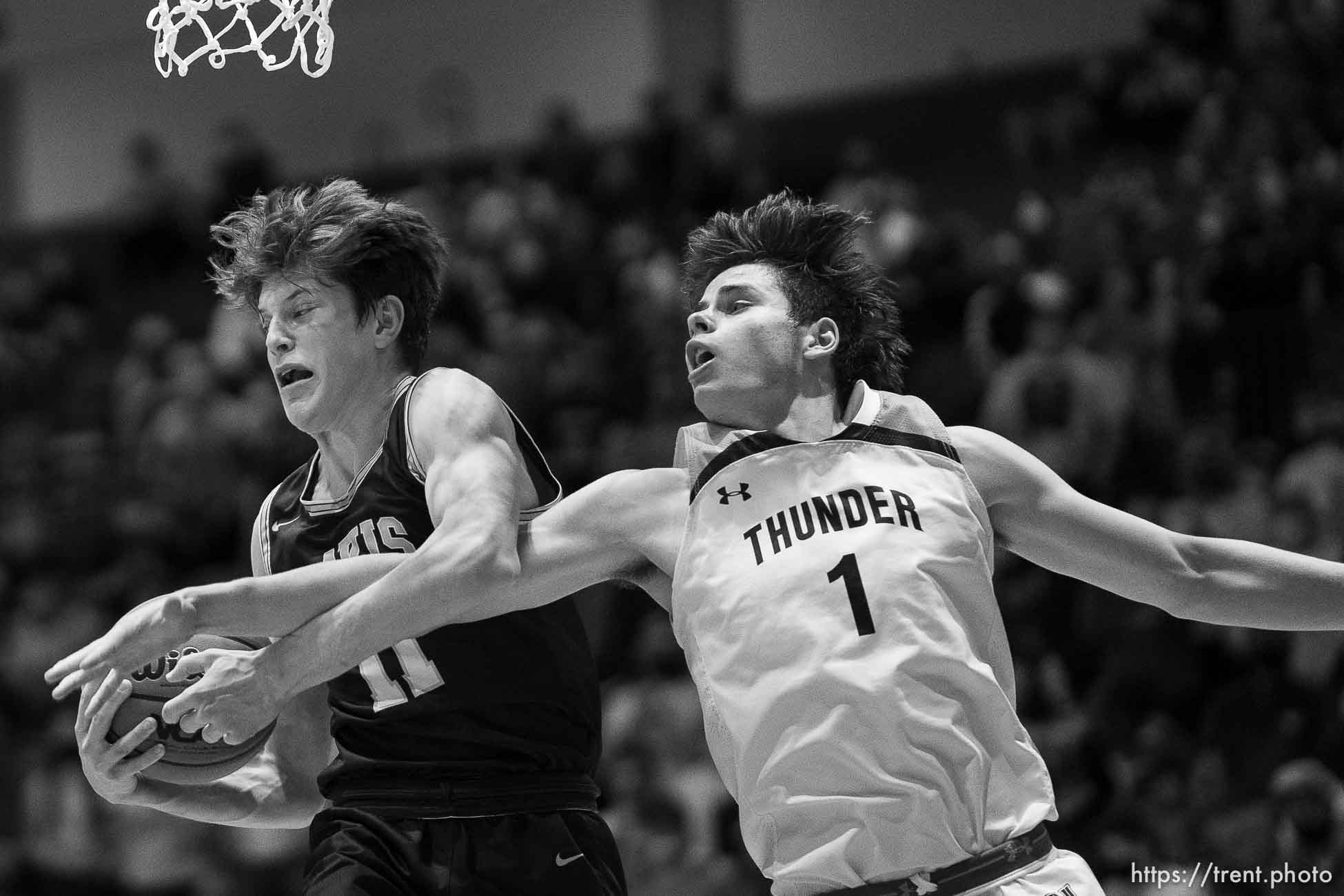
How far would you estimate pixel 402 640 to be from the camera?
3596mm

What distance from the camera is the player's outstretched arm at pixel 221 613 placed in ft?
11.5

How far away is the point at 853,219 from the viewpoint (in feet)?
13.6

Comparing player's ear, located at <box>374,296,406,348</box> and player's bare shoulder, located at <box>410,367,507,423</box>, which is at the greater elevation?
player's ear, located at <box>374,296,406,348</box>

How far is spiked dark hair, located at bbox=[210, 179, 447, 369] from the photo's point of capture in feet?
13.5

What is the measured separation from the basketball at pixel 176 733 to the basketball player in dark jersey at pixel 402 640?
5cm

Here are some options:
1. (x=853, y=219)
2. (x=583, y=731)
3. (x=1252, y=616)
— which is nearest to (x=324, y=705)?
(x=583, y=731)

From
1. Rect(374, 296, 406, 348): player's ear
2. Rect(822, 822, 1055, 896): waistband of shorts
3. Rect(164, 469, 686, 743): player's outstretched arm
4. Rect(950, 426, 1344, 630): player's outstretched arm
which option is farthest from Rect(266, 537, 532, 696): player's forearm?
Rect(950, 426, 1344, 630): player's outstretched arm

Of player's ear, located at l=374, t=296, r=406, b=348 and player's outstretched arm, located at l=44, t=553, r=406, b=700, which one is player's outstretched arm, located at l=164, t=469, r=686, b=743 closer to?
player's outstretched arm, located at l=44, t=553, r=406, b=700

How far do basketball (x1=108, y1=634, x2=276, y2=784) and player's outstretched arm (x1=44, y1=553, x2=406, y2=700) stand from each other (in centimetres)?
17

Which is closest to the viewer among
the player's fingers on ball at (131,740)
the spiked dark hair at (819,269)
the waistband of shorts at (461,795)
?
the player's fingers on ball at (131,740)

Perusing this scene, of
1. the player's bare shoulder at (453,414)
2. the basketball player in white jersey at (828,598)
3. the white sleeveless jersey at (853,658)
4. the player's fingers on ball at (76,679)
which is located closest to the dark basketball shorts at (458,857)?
the basketball player in white jersey at (828,598)

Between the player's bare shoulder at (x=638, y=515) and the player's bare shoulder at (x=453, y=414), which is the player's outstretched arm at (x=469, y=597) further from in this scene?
the player's bare shoulder at (x=453, y=414)

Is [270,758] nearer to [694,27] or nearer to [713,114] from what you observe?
[713,114]

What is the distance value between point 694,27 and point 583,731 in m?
13.2
